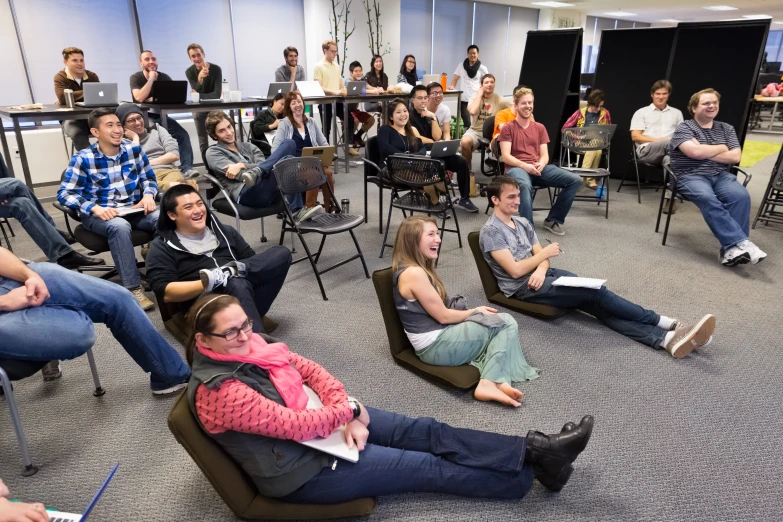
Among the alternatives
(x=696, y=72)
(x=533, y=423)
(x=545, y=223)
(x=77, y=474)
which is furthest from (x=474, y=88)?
(x=77, y=474)

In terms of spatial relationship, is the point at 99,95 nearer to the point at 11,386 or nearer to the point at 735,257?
the point at 11,386

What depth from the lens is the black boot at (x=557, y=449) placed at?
1656mm

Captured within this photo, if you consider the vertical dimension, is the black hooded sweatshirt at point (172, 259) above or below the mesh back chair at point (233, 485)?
above

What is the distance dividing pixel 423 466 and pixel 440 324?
819mm

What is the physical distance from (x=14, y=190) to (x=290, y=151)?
77.3 inches

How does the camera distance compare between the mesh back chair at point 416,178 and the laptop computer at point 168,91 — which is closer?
the mesh back chair at point 416,178

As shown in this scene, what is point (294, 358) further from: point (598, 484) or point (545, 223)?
point (545, 223)

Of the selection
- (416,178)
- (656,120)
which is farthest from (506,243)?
(656,120)

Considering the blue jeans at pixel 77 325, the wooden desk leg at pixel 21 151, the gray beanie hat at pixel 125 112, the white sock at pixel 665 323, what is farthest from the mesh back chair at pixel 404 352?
the wooden desk leg at pixel 21 151

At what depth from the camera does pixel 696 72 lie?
5.78m

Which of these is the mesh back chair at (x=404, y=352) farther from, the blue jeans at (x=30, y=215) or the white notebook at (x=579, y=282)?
the blue jeans at (x=30, y=215)

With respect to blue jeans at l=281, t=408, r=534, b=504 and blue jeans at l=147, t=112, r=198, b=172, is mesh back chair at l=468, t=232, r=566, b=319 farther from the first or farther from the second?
blue jeans at l=147, t=112, r=198, b=172

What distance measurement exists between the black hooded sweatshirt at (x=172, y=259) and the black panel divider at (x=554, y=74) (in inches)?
201

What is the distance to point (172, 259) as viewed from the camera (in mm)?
2467
